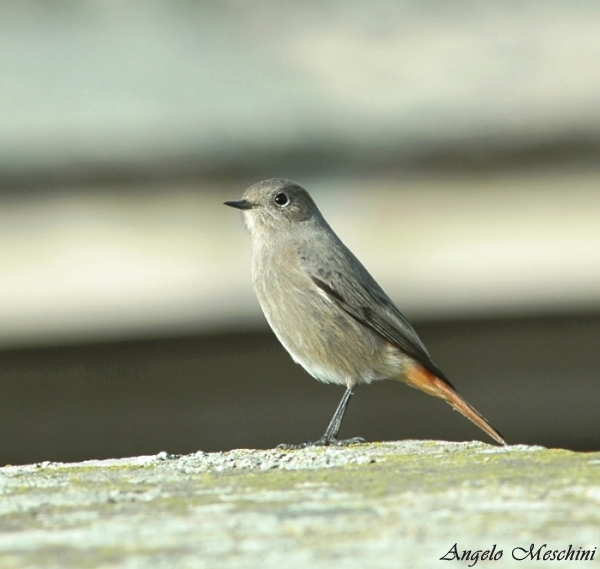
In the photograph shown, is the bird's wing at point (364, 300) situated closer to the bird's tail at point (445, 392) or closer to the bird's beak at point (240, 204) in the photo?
the bird's tail at point (445, 392)

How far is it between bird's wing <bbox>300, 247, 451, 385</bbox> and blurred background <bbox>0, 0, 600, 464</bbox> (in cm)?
9

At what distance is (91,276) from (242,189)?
3.01 feet

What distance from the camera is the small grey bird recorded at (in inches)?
206

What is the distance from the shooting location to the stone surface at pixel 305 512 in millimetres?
1512

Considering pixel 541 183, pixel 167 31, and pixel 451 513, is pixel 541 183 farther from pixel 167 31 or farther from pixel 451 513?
pixel 451 513

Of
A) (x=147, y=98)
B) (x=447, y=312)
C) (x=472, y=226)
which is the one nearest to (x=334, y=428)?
(x=447, y=312)

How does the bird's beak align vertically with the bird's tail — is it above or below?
above

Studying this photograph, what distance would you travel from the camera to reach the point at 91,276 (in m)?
5.29

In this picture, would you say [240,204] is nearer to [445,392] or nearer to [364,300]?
[364,300]

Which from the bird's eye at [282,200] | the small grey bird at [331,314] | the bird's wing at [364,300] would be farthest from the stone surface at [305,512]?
the bird's eye at [282,200]

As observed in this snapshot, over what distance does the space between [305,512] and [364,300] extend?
12.1 ft

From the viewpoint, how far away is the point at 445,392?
5066 mm

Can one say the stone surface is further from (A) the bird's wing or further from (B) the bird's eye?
(B) the bird's eye

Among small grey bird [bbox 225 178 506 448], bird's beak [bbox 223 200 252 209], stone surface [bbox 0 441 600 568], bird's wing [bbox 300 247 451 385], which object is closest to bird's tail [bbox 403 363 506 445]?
small grey bird [bbox 225 178 506 448]
